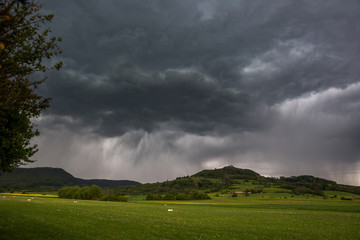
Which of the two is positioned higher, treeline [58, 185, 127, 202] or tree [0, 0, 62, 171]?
tree [0, 0, 62, 171]

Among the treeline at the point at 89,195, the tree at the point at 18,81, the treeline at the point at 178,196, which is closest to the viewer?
the tree at the point at 18,81

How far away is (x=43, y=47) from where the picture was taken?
16656 millimetres

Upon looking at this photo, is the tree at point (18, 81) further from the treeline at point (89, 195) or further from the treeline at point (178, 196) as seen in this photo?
the treeline at point (178, 196)

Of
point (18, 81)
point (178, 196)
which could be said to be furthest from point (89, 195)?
point (18, 81)

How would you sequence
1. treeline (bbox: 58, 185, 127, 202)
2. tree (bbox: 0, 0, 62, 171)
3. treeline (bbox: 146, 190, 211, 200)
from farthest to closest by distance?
treeline (bbox: 146, 190, 211, 200) → treeline (bbox: 58, 185, 127, 202) → tree (bbox: 0, 0, 62, 171)

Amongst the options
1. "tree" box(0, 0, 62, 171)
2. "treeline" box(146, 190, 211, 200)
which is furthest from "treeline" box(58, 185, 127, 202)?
"tree" box(0, 0, 62, 171)

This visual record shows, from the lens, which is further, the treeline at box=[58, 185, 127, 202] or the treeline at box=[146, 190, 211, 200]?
the treeline at box=[146, 190, 211, 200]

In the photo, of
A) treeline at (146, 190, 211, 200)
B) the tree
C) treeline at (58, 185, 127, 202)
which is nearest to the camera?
the tree

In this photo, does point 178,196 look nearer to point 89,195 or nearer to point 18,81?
point 89,195

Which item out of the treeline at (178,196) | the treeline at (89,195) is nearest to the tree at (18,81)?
the treeline at (89,195)

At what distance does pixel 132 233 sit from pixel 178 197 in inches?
5372

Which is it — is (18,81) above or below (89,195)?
above

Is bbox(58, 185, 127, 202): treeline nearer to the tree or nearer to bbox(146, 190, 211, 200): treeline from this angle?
bbox(146, 190, 211, 200): treeline

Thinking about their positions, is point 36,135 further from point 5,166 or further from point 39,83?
point 39,83
